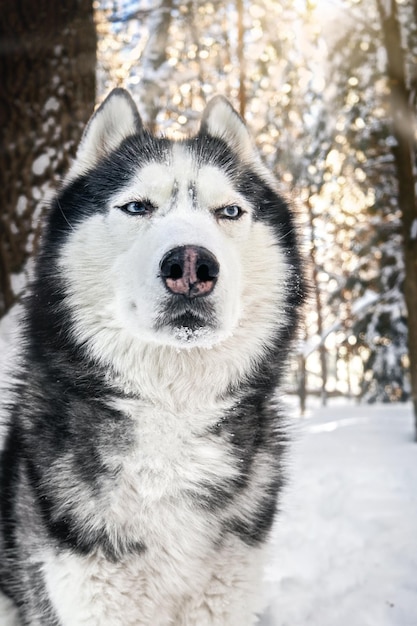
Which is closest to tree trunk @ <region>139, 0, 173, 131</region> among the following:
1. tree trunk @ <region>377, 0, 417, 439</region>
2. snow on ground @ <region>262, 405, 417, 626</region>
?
tree trunk @ <region>377, 0, 417, 439</region>

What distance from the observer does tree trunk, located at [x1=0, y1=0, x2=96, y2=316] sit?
3.93m

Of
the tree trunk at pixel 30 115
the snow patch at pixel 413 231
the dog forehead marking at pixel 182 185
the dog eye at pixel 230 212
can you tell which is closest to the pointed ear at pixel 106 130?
the dog forehead marking at pixel 182 185

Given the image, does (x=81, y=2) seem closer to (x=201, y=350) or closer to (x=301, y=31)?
(x=201, y=350)

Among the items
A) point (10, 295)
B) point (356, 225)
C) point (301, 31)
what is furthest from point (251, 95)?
point (10, 295)

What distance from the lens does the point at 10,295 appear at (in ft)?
12.7

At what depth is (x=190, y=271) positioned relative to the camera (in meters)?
1.99

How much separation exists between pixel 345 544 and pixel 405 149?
5.20 meters

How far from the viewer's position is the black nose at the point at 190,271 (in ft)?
6.44

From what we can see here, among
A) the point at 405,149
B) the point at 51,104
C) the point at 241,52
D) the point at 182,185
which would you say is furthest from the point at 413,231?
the point at 182,185

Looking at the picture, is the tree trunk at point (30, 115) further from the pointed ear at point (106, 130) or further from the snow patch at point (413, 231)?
the snow patch at point (413, 231)

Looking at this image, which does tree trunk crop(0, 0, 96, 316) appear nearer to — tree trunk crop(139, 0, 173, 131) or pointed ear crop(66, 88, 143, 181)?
pointed ear crop(66, 88, 143, 181)

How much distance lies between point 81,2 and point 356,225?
31.0 feet

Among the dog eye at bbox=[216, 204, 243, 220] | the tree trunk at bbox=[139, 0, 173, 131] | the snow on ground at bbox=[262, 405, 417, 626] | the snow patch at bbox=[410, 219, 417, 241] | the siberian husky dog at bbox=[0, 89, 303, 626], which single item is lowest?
the snow on ground at bbox=[262, 405, 417, 626]

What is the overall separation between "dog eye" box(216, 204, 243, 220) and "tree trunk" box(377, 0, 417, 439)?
540 centimetres
